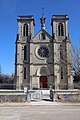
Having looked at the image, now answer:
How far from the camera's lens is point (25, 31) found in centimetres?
5500

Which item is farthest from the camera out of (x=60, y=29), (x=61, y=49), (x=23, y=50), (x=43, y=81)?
(x=60, y=29)

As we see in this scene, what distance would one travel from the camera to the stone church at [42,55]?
168 feet

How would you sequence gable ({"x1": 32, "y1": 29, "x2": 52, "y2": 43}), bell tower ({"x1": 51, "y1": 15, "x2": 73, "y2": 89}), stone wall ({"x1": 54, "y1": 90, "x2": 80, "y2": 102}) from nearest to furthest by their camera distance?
stone wall ({"x1": 54, "y1": 90, "x2": 80, "y2": 102})
bell tower ({"x1": 51, "y1": 15, "x2": 73, "y2": 89})
gable ({"x1": 32, "y1": 29, "x2": 52, "y2": 43})

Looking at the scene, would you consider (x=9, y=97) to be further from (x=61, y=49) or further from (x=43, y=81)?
(x=61, y=49)

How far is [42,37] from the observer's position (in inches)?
2147

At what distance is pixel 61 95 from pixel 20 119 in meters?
16.2

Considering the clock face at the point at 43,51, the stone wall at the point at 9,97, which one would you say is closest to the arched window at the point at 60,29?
the clock face at the point at 43,51

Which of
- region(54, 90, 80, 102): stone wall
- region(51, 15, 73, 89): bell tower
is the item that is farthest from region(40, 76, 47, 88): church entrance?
region(54, 90, 80, 102): stone wall

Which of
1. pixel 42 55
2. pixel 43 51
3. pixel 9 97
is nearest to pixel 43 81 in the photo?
pixel 42 55

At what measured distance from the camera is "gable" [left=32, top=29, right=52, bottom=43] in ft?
177

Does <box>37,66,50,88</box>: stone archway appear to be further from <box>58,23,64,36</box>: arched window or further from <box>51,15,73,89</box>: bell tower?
<box>58,23,64,36</box>: arched window

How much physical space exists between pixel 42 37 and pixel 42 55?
4580mm

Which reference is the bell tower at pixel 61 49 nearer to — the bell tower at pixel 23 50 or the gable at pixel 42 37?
the gable at pixel 42 37

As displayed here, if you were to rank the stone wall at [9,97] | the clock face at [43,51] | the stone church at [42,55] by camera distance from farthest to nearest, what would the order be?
the clock face at [43,51], the stone church at [42,55], the stone wall at [9,97]
